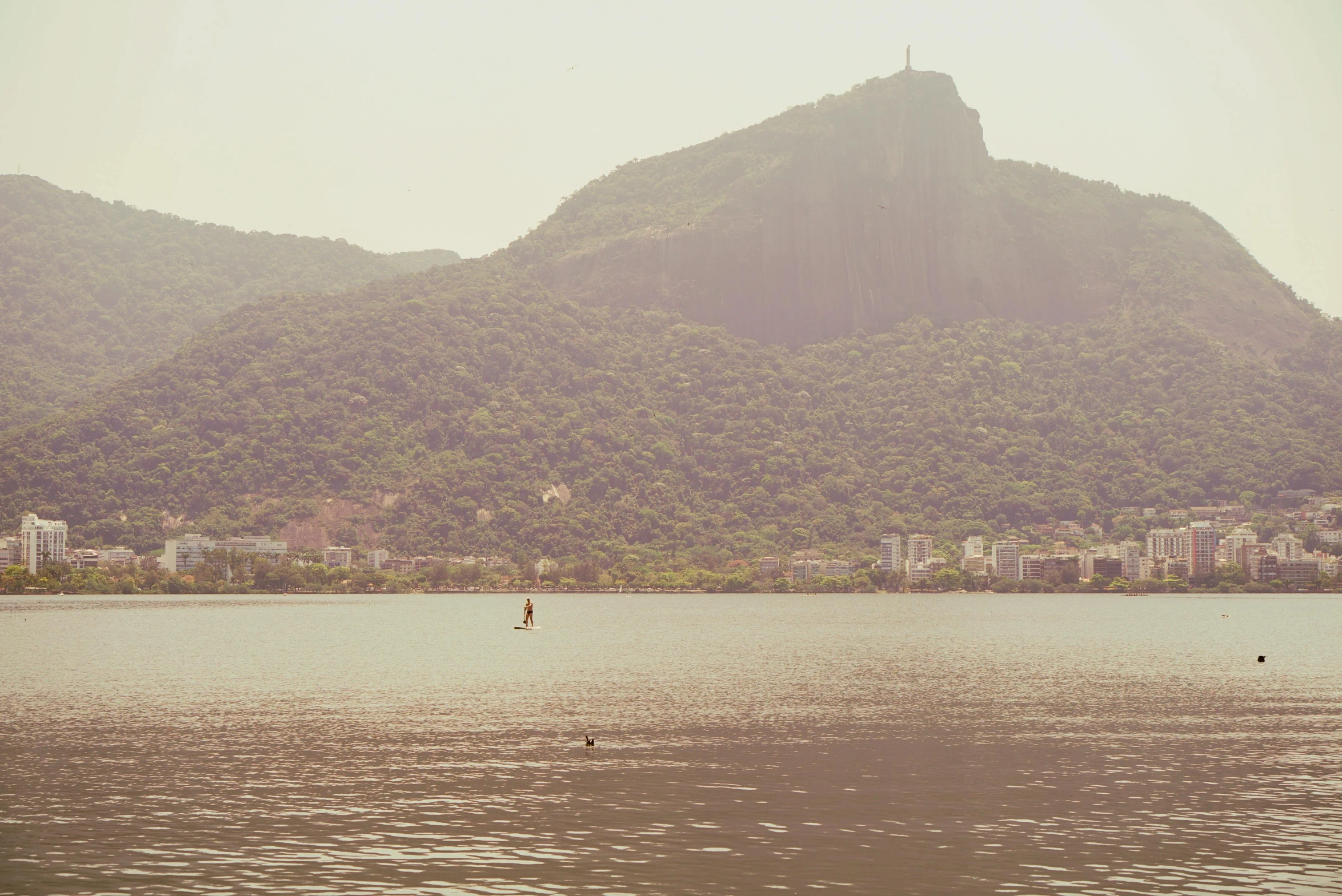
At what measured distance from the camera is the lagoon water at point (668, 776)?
31000mm

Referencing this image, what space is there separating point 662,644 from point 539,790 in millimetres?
74717

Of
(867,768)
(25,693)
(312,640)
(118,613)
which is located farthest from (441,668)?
(118,613)

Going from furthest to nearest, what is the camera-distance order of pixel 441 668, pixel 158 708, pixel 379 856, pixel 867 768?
pixel 441 668, pixel 158 708, pixel 867 768, pixel 379 856

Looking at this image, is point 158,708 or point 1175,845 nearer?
point 1175,845

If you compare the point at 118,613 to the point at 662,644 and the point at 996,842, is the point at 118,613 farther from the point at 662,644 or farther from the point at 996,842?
the point at 996,842

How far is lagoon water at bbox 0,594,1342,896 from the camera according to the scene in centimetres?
3100

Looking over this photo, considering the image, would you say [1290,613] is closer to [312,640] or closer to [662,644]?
[662,644]

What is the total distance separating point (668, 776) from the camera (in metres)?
43.6

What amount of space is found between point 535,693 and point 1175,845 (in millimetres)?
42556

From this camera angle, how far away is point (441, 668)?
88.1 m

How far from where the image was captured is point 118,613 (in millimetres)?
166500

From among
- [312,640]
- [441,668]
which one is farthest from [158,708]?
[312,640]

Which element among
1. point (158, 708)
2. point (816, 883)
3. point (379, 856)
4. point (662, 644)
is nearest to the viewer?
point (816, 883)

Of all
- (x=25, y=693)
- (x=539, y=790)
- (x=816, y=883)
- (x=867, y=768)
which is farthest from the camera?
(x=25, y=693)
